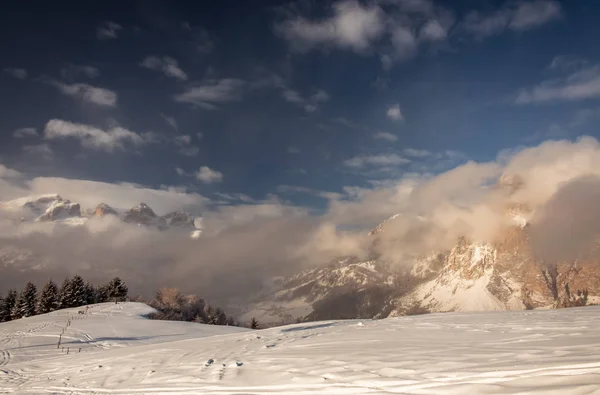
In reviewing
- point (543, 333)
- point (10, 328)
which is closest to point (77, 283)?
point (10, 328)

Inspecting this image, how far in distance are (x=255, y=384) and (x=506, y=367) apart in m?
5.80

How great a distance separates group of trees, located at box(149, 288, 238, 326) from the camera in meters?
72.6

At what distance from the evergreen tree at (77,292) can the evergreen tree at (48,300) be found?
10.4ft

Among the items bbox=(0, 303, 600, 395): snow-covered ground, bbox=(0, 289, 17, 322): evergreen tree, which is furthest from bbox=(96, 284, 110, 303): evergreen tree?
bbox=(0, 303, 600, 395): snow-covered ground

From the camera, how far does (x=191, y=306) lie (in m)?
80.1

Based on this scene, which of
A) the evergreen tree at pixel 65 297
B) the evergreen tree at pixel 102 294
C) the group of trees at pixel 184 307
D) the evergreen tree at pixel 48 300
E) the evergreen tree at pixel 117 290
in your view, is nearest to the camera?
the evergreen tree at pixel 48 300

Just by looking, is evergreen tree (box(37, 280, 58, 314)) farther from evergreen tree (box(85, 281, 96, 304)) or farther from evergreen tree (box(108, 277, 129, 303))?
evergreen tree (box(108, 277, 129, 303))

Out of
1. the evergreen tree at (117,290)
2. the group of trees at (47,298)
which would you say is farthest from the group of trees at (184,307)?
the group of trees at (47,298)

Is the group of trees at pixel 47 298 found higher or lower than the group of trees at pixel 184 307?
higher

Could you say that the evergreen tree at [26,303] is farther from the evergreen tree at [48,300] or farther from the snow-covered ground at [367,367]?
the snow-covered ground at [367,367]

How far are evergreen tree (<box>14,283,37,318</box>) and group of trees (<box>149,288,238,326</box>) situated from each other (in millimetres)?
20622

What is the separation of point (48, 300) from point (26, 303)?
3336 millimetres

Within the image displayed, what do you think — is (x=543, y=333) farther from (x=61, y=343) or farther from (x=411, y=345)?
(x=61, y=343)

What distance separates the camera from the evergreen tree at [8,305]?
6550cm
